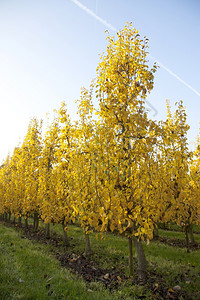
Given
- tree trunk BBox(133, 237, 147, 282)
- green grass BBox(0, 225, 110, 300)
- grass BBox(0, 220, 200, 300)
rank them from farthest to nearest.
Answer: tree trunk BBox(133, 237, 147, 282), grass BBox(0, 220, 200, 300), green grass BBox(0, 225, 110, 300)

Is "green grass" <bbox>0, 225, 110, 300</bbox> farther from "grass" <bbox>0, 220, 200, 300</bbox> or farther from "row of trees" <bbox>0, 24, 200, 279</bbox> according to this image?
"row of trees" <bbox>0, 24, 200, 279</bbox>

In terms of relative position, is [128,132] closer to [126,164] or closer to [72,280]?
[126,164]

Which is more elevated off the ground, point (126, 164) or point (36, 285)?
point (126, 164)

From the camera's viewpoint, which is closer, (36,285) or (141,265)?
(36,285)

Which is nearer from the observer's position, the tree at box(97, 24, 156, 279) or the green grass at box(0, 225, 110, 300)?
the green grass at box(0, 225, 110, 300)

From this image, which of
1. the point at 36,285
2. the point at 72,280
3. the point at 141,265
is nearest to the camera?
the point at 36,285

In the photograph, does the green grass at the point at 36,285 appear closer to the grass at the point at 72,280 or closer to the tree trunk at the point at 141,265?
the grass at the point at 72,280

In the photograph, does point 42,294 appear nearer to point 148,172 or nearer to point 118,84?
point 148,172

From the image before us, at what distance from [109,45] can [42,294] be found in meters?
6.91

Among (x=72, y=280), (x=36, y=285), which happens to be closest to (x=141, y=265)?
(x=72, y=280)

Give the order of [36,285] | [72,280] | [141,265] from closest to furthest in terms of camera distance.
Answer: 1. [36,285]
2. [72,280]
3. [141,265]

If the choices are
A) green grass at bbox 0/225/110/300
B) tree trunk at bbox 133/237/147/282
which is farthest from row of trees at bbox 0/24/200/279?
green grass at bbox 0/225/110/300

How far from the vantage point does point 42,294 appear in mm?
3662

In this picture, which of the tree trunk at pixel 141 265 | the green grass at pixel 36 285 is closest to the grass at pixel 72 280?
the green grass at pixel 36 285
